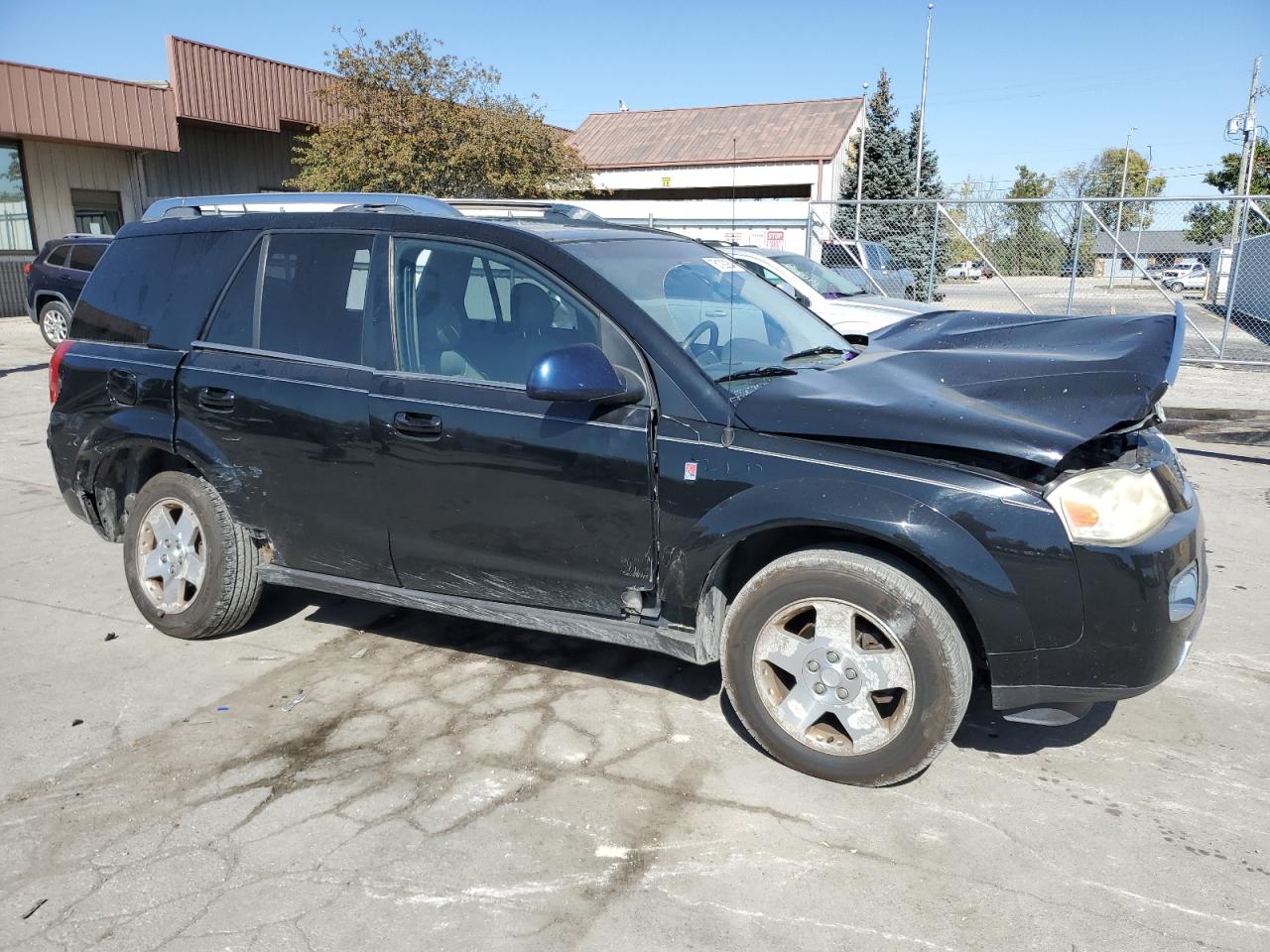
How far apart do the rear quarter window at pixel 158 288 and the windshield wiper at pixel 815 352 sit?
242cm

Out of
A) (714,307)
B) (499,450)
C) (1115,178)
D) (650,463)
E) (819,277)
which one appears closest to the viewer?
(650,463)

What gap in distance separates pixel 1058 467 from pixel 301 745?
281 cm

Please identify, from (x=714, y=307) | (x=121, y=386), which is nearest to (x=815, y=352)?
(x=714, y=307)

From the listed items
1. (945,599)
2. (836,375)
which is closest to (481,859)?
(945,599)

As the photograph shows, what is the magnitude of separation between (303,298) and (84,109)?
75.7 ft

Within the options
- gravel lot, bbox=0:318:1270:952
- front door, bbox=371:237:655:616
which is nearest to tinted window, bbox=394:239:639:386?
front door, bbox=371:237:655:616

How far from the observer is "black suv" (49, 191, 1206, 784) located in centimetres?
298

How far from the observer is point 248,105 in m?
25.8

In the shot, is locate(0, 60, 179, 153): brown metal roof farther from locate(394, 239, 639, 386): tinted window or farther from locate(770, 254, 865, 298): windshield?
locate(394, 239, 639, 386): tinted window

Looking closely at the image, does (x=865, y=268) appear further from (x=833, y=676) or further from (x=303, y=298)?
(x=833, y=676)

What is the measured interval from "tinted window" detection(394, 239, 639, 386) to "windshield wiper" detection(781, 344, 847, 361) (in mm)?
845

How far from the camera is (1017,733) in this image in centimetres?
369

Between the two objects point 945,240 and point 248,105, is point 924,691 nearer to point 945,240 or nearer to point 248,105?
point 945,240

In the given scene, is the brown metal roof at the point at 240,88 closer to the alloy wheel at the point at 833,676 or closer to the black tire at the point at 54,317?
the black tire at the point at 54,317
